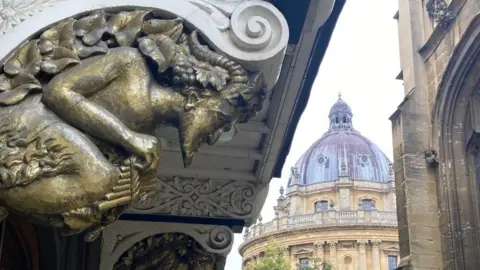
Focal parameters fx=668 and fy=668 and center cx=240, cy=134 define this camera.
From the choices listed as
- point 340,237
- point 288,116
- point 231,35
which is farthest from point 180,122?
point 340,237

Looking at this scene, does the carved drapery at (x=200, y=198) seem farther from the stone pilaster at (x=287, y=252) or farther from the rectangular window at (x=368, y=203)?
the rectangular window at (x=368, y=203)

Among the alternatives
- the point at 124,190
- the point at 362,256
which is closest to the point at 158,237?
the point at 124,190

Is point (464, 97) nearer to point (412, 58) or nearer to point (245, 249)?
point (412, 58)

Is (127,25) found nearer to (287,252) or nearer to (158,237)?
(158,237)

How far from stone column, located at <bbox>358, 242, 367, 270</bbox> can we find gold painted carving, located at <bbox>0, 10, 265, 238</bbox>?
5509 centimetres

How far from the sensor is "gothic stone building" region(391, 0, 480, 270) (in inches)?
635

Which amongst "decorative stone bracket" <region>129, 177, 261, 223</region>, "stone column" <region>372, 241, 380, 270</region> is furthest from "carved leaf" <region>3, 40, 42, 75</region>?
"stone column" <region>372, 241, 380, 270</region>

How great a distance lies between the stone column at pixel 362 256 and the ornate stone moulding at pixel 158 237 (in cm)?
5217

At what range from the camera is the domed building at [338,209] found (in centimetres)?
5606

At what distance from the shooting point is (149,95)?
7.14ft

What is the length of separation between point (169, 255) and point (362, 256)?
52.3 metres

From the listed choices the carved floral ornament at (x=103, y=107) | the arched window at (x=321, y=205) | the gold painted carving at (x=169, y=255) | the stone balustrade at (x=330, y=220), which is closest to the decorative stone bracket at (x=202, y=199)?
the gold painted carving at (x=169, y=255)

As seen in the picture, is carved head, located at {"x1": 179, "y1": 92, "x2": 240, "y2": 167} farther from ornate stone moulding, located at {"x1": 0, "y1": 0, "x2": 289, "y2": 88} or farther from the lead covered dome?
the lead covered dome

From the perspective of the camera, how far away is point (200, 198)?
4898 millimetres
